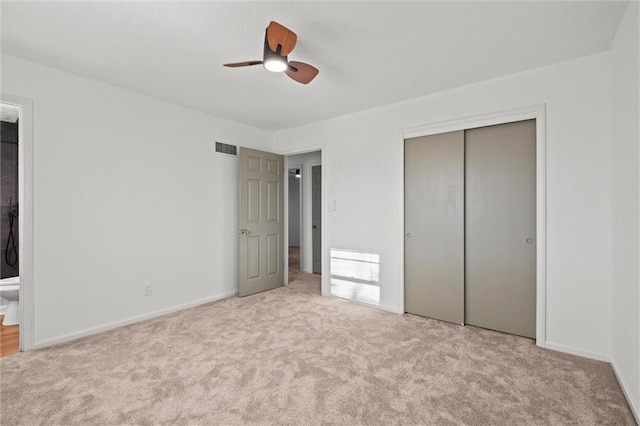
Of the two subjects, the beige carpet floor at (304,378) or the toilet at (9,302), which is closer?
the beige carpet floor at (304,378)

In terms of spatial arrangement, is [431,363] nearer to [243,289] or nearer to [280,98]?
[243,289]

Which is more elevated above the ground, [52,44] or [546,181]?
[52,44]

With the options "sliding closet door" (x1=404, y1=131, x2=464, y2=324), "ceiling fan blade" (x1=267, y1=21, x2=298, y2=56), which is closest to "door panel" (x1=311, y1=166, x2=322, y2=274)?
"sliding closet door" (x1=404, y1=131, x2=464, y2=324)

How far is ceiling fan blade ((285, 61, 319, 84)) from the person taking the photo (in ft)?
7.17

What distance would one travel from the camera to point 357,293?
3.96 metres

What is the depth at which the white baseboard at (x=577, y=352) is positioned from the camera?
2.42 meters

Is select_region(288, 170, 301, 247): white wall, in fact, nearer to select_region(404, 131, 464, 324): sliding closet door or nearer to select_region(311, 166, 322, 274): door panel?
select_region(311, 166, 322, 274): door panel

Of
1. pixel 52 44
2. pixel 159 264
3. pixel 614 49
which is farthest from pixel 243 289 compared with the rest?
pixel 614 49

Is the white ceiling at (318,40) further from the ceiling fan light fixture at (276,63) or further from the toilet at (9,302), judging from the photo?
the toilet at (9,302)

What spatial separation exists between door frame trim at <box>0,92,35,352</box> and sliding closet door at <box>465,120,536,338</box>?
4.04m

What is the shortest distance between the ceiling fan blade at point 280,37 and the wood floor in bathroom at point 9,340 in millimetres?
3248

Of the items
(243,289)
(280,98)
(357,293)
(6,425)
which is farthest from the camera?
(243,289)

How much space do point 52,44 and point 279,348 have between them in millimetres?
3005

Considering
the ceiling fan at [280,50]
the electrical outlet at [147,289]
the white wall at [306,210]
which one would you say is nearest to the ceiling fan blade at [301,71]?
the ceiling fan at [280,50]
